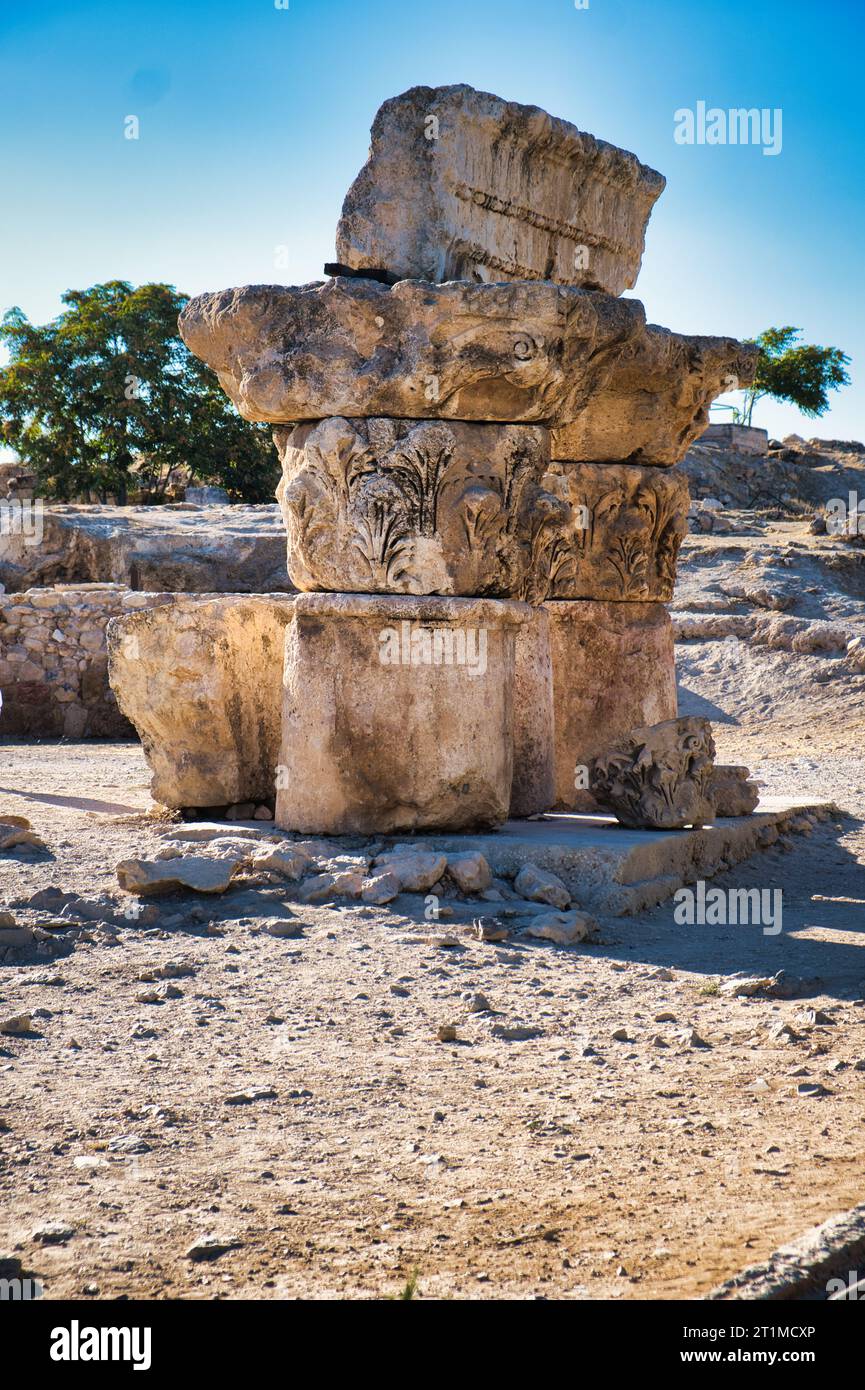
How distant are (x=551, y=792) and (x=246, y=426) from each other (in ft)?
63.5

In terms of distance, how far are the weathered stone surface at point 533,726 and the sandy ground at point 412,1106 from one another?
4.36ft

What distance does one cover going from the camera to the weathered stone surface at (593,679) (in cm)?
705

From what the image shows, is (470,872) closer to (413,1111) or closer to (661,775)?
(661,775)

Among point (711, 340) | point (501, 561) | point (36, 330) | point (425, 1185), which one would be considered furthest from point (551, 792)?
point (36, 330)

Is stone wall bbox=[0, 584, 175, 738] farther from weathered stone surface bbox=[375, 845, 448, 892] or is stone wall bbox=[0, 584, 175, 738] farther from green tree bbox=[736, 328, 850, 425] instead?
green tree bbox=[736, 328, 850, 425]

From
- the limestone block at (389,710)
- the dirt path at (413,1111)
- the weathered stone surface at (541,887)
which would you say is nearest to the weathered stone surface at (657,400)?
the limestone block at (389,710)

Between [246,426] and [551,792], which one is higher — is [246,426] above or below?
above

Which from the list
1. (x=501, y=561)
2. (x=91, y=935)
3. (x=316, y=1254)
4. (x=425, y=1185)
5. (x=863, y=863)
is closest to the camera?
(x=316, y=1254)

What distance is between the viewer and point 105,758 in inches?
380

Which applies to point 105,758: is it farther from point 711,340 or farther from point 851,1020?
point 851,1020

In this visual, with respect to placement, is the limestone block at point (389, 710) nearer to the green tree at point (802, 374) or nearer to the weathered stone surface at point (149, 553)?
the weathered stone surface at point (149, 553)

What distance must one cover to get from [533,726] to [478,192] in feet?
8.04

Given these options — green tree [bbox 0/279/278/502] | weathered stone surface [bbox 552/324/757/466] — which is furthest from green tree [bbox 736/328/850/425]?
weathered stone surface [bbox 552/324/757/466]

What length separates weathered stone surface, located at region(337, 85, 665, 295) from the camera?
5.67 m
